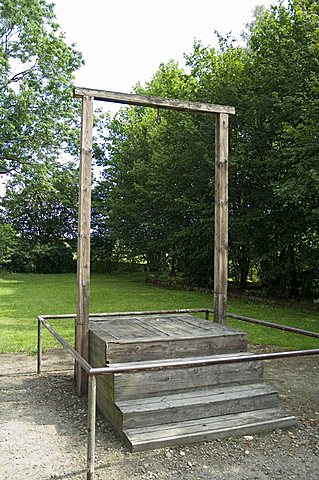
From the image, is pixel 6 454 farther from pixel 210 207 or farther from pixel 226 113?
pixel 210 207

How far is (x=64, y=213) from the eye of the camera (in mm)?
30219

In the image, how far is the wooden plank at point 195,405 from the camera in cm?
359

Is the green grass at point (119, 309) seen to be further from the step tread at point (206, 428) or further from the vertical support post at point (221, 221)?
the step tread at point (206, 428)

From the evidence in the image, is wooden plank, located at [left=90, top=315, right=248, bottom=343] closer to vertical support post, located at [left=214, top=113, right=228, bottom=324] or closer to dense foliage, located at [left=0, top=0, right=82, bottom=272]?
vertical support post, located at [left=214, top=113, right=228, bottom=324]

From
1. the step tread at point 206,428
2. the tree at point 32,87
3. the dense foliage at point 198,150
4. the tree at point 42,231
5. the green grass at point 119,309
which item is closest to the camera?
the step tread at point 206,428

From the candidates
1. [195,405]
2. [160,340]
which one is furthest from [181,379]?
[160,340]

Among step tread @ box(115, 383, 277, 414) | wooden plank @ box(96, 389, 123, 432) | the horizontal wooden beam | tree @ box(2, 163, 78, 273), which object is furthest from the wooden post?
tree @ box(2, 163, 78, 273)

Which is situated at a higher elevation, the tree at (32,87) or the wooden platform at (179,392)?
the tree at (32,87)

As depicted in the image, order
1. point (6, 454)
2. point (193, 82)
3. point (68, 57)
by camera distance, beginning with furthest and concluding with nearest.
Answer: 1. point (68, 57)
2. point (193, 82)
3. point (6, 454)

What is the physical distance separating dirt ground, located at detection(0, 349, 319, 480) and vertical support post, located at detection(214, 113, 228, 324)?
1263mm

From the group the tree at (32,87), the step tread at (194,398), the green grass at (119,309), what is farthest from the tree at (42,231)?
the step tread at (194,398)

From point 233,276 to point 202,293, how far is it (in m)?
1.51

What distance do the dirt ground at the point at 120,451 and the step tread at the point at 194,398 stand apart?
0.29 m

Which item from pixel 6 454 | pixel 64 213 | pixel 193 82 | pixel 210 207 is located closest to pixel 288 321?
pixel 210 207
